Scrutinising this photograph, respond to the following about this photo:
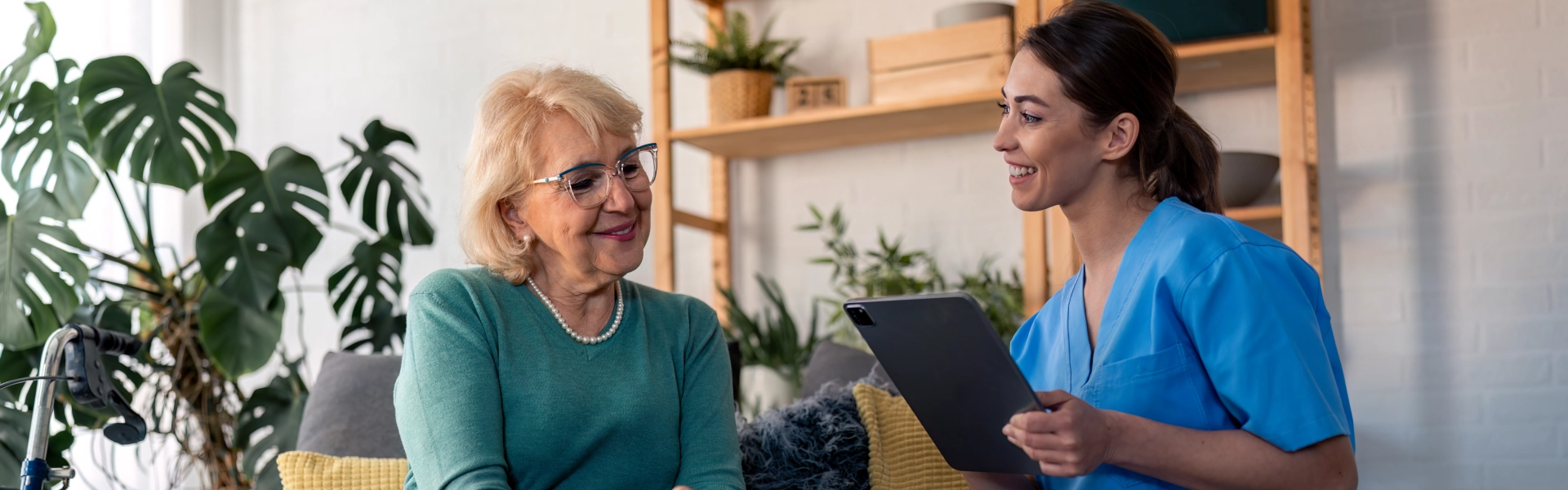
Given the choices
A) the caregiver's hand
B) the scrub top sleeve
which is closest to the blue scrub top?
the scrub top sleeve

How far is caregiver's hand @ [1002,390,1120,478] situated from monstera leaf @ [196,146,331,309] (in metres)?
1.87

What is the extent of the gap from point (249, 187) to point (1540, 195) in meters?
2.88

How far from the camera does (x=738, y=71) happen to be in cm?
295

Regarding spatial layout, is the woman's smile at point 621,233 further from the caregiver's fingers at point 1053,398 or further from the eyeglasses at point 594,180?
the caregiver's fingers at point 1053,398

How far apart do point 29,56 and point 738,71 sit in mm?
1600

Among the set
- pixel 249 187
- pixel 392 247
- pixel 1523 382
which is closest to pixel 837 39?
pixel 392 247

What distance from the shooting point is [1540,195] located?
8.34 feet

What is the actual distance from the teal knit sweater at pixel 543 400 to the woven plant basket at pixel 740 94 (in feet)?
4.99

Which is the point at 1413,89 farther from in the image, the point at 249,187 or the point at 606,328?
the point at 249,187

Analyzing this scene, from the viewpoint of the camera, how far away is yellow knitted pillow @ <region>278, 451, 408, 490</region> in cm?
166

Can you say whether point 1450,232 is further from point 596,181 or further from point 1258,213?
point 596,181

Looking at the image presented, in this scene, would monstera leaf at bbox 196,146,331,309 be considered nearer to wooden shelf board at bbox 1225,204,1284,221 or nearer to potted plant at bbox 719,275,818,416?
potted plant at bbox 719,275,818,416

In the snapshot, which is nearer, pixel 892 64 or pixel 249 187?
pixel 249 187

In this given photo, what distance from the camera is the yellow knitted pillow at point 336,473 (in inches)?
65.4
